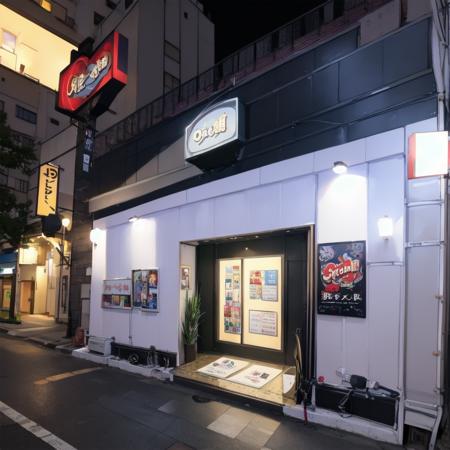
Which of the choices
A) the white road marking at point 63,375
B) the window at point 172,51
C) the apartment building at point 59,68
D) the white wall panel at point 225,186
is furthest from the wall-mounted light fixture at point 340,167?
the window at point 172,51

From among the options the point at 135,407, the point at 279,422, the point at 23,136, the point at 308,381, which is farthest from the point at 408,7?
the point at 23,136

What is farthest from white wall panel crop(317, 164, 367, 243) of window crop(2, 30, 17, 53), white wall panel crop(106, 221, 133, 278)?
window crop(2, 30, 17, 53)

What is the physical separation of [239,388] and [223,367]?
4.48 ft

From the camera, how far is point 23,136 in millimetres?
28844

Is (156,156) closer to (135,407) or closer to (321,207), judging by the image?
(321,207)

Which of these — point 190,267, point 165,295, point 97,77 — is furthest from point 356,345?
point 97,77

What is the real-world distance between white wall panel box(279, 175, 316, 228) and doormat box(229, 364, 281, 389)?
3.55 metres

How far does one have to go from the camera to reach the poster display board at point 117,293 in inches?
435

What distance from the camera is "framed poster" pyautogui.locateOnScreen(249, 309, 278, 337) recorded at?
906 centimetres

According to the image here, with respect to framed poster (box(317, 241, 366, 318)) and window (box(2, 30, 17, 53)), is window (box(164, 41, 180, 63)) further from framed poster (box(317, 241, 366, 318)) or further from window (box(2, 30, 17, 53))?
framed poster (box(317, 241, 366, 318))

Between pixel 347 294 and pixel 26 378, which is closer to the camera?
pixel 347 294

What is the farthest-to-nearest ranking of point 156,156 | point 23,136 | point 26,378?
1. point 23,136
2. point 156,156
3. point 26,378

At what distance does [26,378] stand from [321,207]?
8718 millimetres

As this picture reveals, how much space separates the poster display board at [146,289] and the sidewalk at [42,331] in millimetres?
4129
